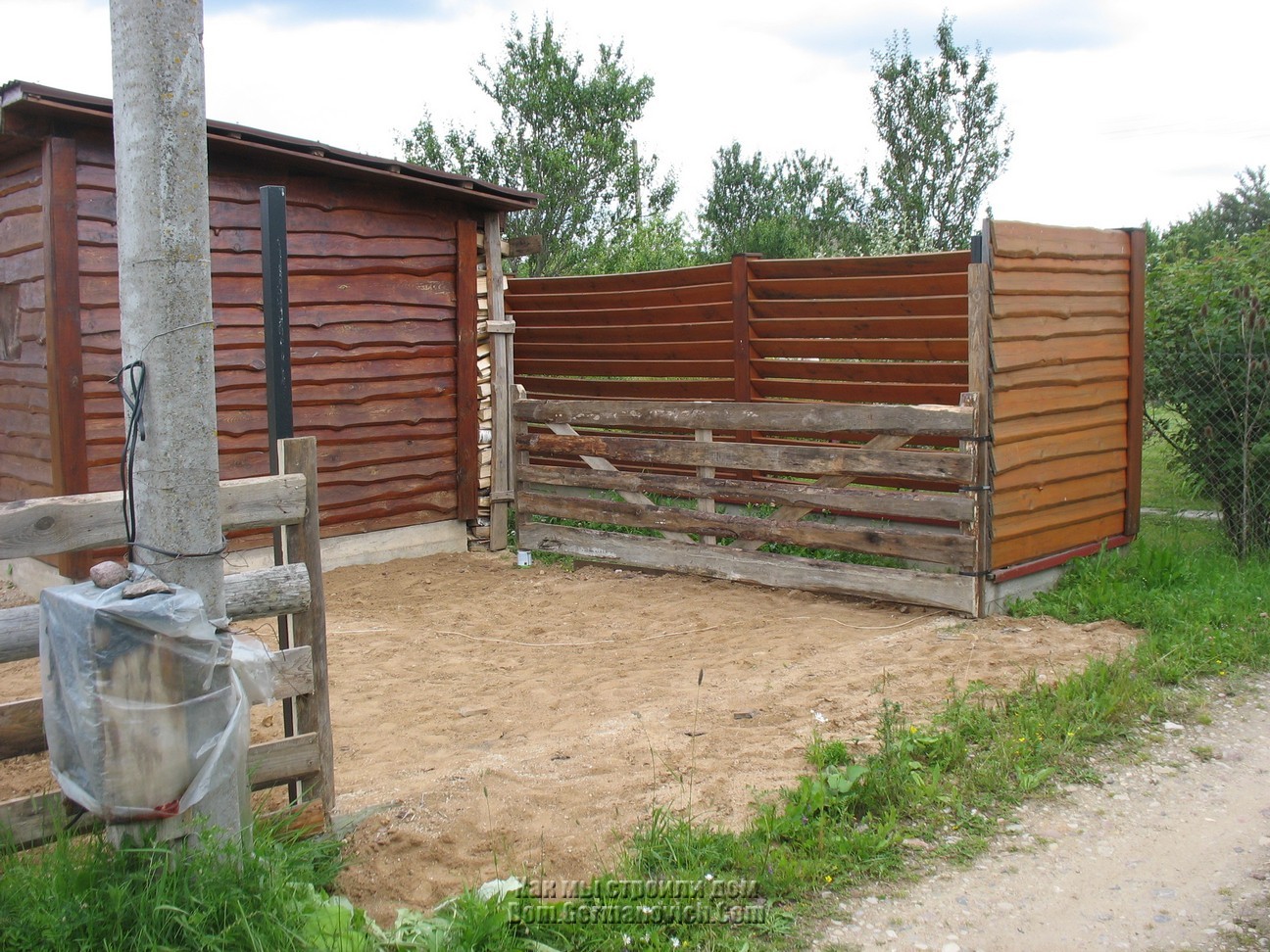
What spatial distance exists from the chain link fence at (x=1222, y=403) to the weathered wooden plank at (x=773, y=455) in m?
2.56

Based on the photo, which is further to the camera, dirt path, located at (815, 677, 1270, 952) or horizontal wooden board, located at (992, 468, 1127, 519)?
horizontal wooden board, located at (992, 468, 1127, 519)

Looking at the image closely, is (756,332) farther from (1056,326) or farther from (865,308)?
(1056,326)

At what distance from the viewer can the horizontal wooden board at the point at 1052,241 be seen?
7129 mm

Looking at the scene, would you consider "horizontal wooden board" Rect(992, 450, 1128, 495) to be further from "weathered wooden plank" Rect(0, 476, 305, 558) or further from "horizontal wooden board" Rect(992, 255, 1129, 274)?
"weathered wooden plank" Rect(0, 476, 305, 558)

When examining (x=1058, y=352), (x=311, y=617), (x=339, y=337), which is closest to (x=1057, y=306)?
(x=1058, y=352)

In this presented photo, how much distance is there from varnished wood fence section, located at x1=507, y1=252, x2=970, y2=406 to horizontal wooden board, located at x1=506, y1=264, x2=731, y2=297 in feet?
0.04

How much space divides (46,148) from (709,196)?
25788 millimetres

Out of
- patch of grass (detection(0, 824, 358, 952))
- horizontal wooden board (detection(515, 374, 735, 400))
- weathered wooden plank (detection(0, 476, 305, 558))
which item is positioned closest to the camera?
patch of grass (detection(0, 824, 358, 952))

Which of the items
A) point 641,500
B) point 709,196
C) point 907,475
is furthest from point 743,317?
point 709,196

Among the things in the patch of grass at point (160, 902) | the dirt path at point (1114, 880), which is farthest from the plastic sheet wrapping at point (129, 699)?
the dirt path at point (1114, 880)

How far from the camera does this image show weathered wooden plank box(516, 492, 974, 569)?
7383 millimetres

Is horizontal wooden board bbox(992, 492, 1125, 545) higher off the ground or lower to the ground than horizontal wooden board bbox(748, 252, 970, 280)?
lower

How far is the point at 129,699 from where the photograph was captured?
114 inches

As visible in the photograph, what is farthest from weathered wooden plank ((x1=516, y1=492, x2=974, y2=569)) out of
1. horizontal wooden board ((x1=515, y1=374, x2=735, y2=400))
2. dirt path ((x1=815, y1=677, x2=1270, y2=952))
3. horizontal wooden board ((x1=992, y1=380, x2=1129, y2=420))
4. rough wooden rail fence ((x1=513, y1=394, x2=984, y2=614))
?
dirt path ((x1=815, y1=677, x2=1270, y2=952))
